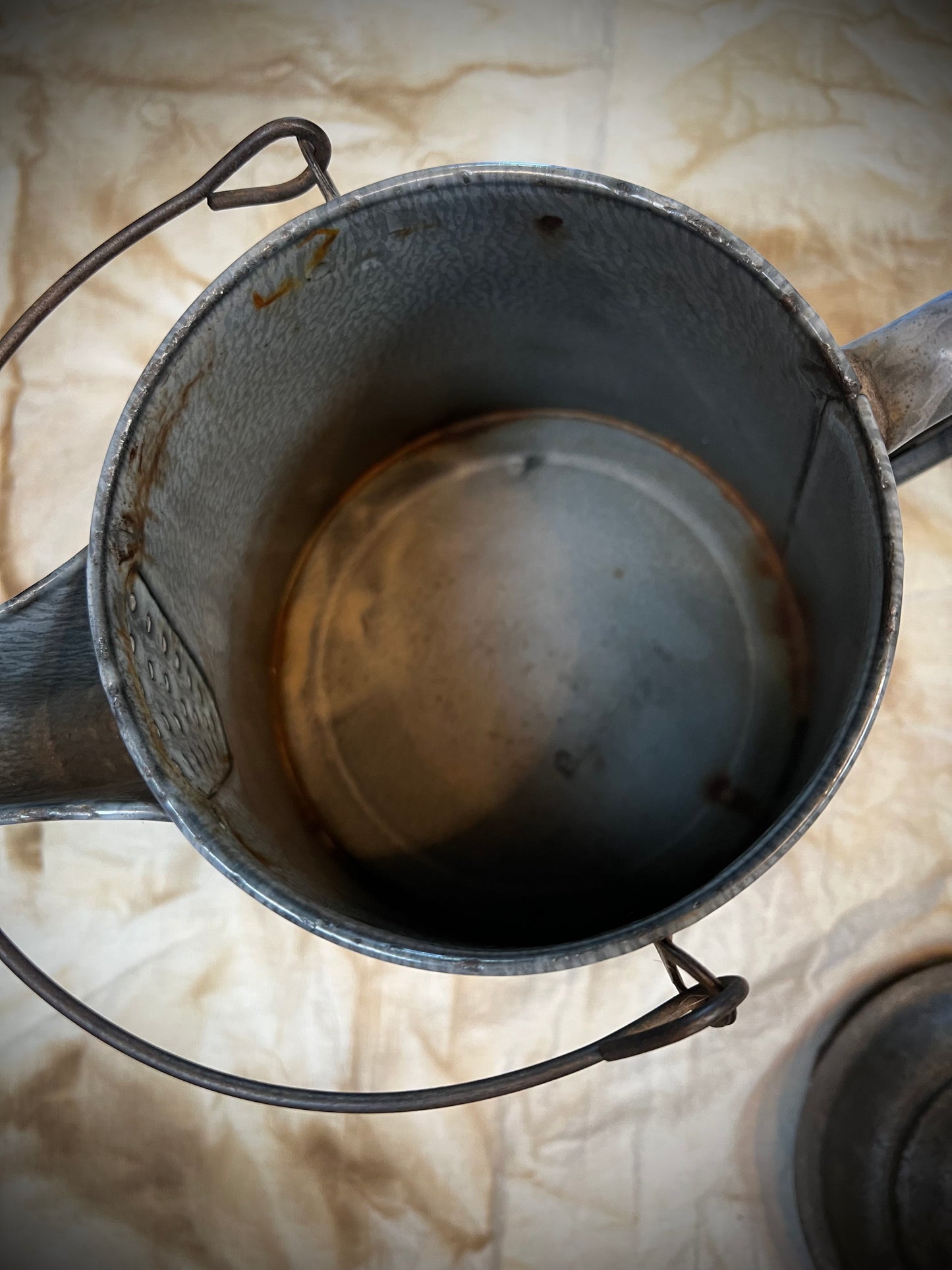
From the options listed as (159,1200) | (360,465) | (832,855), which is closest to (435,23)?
(360,465)

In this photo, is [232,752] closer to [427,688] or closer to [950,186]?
[427,688]

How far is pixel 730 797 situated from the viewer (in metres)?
0.68

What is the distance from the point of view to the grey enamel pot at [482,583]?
487mm

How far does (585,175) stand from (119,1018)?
0.73m

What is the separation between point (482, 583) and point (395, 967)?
33 centimetres

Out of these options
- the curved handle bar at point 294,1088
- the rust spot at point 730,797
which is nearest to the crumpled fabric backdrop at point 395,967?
the rust spot at point 730,797

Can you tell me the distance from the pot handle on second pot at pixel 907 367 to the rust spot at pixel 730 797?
0.28m

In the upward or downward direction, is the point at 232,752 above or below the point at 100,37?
below

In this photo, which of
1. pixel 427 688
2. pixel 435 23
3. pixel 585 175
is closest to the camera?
pixel 585 175

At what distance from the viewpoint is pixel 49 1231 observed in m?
0.77

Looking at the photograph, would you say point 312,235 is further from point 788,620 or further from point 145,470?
point 788,620

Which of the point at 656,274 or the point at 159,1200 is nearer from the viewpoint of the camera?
the point at 656,274

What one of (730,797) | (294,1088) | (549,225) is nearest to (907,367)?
(549,225)

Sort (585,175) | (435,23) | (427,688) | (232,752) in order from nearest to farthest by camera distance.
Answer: (585,175), (232,752), (427,688), (435,23)
